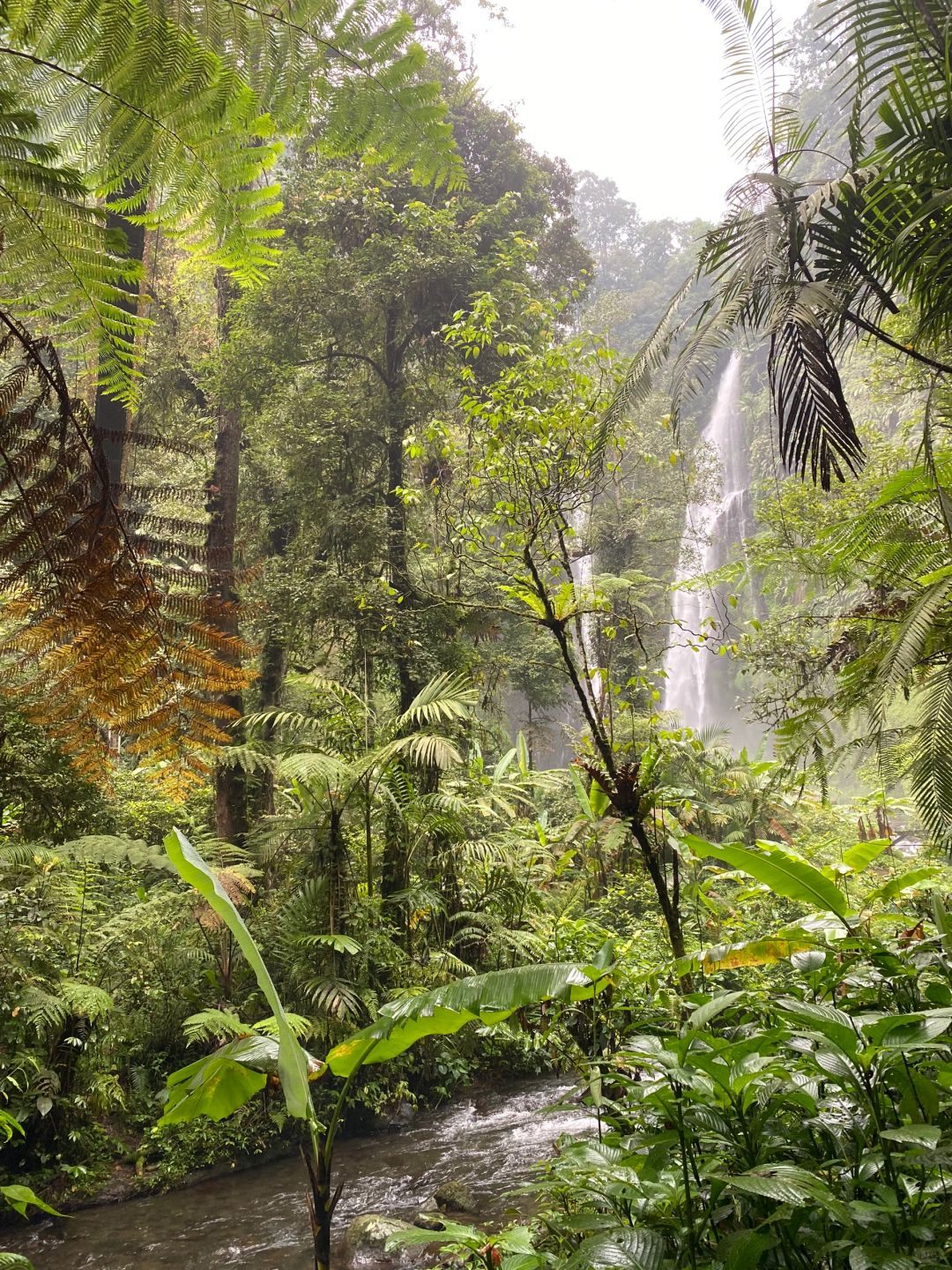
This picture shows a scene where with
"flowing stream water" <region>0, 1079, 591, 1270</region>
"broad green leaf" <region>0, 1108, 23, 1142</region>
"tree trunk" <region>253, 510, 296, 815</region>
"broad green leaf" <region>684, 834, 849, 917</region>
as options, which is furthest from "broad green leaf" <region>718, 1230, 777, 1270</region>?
"tree trunk" <region>253, 510, 296, 815</region>

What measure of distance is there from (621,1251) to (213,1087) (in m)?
0.94

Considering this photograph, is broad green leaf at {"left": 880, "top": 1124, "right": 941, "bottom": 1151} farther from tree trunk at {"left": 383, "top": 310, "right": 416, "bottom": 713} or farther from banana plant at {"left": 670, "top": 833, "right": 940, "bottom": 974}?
tree trunk at {"left": 383, "top": 310, "right": 416, "bottom": 713}

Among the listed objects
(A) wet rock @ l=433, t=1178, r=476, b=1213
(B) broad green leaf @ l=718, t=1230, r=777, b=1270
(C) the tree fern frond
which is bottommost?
(A) wet rock @ l=433, t=1178, r=476, b=1213

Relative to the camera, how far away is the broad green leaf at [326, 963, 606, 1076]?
63.1 inches

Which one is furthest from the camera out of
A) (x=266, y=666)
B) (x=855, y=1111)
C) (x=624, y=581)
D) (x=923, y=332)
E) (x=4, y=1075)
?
(x=266, y=666)

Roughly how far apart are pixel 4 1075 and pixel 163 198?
4.68 metres

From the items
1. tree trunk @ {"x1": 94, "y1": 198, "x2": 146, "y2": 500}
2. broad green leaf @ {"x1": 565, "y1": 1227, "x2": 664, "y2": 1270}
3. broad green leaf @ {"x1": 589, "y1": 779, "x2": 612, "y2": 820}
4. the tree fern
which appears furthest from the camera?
broad green leaf @ {"x1": 589, "y1": 779, "x2": 612, "y2": 820}

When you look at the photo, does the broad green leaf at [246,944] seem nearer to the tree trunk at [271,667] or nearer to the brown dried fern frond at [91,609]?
the brown dried fern frond at [91,609]

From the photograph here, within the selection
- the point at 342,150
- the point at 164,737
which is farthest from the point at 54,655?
the point at 342,150

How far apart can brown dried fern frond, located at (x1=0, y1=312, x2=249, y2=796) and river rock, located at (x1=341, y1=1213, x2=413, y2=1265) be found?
3428mm

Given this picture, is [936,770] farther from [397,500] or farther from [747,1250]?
[397,500]

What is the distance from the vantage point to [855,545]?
131 inches

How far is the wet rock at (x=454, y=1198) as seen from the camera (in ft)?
13.9

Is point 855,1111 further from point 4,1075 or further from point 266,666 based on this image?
point 266,666
